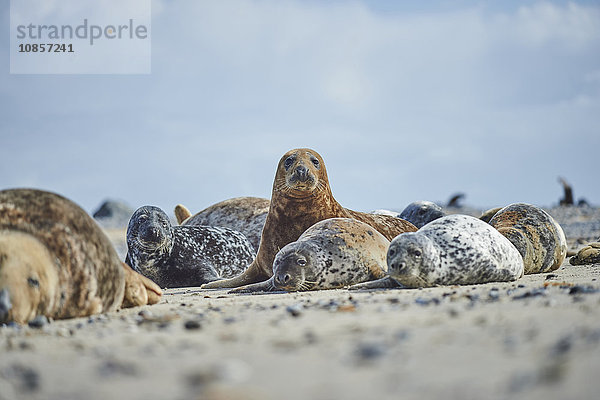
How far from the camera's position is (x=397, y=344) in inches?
99.3

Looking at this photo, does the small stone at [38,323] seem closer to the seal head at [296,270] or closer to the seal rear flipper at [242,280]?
the seal head at [296,270]

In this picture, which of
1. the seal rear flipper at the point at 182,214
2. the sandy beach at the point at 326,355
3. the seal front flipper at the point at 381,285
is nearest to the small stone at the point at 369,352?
the sandy beach at the point at 326,355

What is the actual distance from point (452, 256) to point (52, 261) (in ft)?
11.5

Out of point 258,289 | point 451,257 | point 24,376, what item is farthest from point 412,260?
point 24,376

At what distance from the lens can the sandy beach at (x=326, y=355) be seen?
78.3 inches

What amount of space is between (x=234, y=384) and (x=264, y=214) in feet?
28.6

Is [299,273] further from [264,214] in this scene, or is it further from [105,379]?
[264,214]

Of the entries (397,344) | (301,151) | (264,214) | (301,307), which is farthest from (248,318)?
(264,214)

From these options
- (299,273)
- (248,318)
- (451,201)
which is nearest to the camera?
(248,318)

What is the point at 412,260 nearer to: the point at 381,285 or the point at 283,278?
the point at 381,285

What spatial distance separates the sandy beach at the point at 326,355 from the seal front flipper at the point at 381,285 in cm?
202

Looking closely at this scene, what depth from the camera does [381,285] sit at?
5762 mm

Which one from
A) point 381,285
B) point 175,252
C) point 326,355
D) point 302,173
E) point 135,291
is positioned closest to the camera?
point 326,355

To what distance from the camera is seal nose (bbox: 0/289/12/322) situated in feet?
11.8
